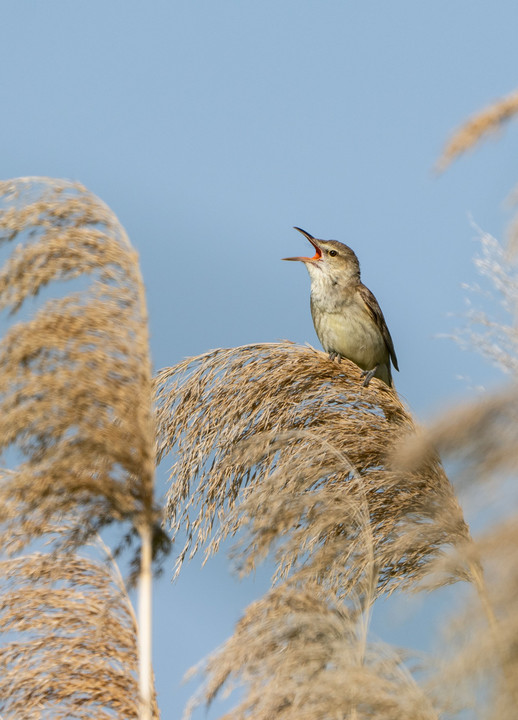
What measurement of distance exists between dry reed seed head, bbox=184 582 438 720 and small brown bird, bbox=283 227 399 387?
4.54 metres

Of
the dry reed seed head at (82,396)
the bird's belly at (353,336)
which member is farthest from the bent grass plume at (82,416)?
the bird's belly at (353,336)

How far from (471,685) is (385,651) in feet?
2.06

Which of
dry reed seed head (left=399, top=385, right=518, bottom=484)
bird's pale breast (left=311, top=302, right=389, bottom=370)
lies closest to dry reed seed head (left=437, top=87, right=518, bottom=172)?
dry reed seed head (left=399, top=385, right=518, bottom=484)

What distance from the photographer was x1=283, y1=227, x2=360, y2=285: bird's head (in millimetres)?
7676

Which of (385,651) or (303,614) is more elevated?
(303,614)

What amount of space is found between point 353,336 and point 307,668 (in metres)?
4.76

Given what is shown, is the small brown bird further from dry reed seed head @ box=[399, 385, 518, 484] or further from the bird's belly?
dry reed seed head @ box=[399, 385, 518, 484]

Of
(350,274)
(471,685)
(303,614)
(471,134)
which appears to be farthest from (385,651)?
(350,274)

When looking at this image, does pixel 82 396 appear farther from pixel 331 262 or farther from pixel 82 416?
pixel 331 262

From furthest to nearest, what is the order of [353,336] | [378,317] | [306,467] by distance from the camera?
[378,317] < [353,336] < [306,467]

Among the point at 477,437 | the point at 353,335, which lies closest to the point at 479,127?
the point at 477,437

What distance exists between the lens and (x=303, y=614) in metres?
2.86

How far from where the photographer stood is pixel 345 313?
749 centimetres

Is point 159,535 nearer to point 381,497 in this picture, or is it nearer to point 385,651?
point 385,651
